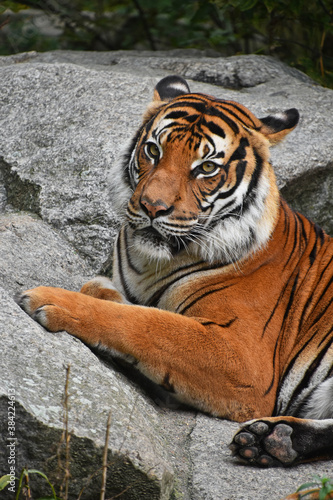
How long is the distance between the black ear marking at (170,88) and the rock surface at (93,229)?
0.64 meters

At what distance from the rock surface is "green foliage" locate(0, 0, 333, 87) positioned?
52 centimetres

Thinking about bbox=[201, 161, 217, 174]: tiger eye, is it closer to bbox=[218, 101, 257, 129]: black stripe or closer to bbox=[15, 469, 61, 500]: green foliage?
bbox=[218, 101, 257, 129]: black stripe

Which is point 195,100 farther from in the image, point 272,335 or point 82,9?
point 82,9

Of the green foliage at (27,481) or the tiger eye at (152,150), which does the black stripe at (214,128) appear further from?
the green foliage at (27,481)

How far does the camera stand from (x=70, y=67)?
5.82 meters

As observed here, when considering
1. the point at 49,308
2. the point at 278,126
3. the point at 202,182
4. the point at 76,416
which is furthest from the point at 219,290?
the point at 76,416

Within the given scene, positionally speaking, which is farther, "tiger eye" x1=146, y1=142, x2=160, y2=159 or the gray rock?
"tiger eye" x1=146, y1=142, x2=160, y2=159

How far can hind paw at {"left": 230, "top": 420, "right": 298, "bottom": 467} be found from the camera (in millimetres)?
2805

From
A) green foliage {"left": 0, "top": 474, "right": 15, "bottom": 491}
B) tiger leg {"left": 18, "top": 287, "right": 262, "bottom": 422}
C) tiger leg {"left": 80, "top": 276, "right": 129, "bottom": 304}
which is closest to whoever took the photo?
green foliage {"left": 0, "top": 474, "right": 15, "bottom": 491}

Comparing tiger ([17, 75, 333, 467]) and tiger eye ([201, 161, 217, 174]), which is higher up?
tiger eye ([201, 161, 217, 174])

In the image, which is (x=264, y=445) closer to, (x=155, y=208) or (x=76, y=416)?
(x=76, y=416)

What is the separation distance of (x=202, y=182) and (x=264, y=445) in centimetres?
138

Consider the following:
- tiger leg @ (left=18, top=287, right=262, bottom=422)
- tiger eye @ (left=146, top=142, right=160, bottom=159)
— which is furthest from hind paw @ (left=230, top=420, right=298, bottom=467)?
tiger eye @ (left=146, top=142, right=160, bottom=159)

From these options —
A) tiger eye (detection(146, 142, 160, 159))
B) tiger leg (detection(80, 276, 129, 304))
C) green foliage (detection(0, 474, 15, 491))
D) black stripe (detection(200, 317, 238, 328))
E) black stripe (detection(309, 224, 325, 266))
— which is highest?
tiger eye (detection(146, 142, 160, 159))
